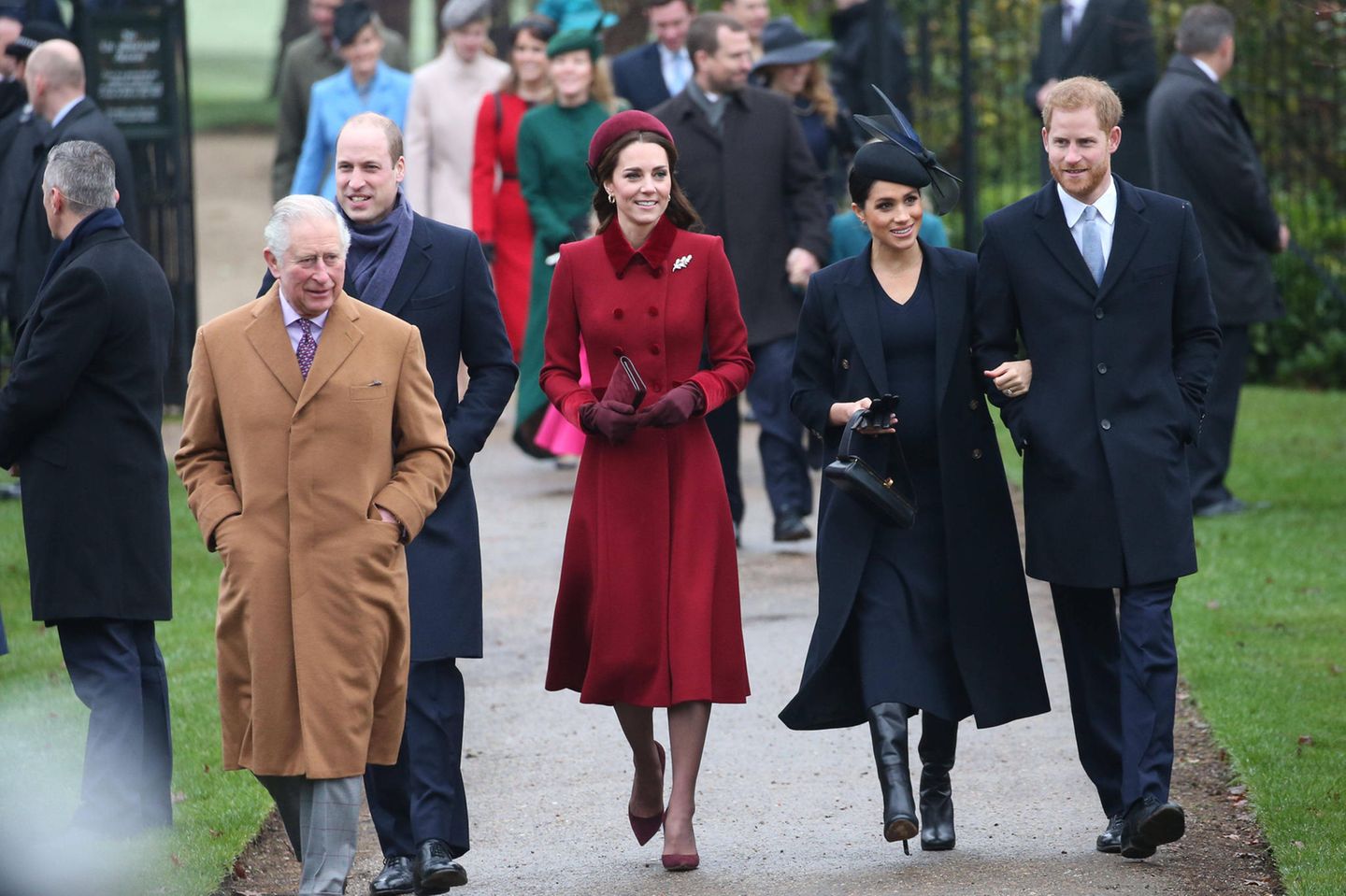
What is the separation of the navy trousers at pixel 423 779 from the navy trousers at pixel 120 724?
924 mm

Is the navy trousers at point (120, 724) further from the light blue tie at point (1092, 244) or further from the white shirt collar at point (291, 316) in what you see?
the light blue tie at point (1092, 244)

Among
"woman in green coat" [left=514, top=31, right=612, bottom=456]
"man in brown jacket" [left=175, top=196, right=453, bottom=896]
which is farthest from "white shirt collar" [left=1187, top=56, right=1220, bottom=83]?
"man in brown jacket" [left=175, top=196, right=453, bottom=896]

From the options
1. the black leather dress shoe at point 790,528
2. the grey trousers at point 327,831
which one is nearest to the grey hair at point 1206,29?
the black leather dress shoe at point 790,528

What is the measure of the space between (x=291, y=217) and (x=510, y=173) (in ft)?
21.9

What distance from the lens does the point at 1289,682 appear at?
24.7 feet

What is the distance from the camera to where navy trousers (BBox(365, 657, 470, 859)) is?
5535 mm

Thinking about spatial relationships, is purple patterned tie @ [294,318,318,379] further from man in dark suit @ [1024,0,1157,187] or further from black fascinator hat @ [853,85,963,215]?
man in dark suit @ [1024,0,1157,187]

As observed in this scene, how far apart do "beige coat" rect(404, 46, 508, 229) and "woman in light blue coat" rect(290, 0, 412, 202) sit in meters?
0.20

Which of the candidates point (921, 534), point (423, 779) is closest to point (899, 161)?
point (921, 534)

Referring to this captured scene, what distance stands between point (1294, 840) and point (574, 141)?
5964mm

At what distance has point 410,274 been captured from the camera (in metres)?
5.74

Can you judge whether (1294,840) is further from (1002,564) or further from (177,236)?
(177,236)

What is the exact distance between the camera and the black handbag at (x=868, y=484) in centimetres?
562

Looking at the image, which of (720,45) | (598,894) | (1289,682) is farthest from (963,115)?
(598,894)
